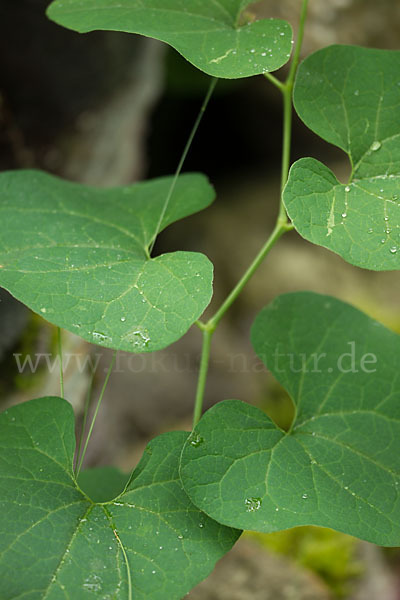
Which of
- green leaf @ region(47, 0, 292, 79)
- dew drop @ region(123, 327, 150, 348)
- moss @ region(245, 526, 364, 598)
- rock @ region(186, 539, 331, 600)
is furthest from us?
moss @ region(245, 526, 364, 598)

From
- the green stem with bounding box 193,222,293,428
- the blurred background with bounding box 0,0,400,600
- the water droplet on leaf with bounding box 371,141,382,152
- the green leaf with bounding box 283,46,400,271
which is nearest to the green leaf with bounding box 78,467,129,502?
the green stem with bounding box 193,222,293,428

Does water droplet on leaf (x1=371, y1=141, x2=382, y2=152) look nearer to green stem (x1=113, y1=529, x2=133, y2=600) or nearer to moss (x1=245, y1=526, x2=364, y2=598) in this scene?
green stem (x1=113, y1=529, x2=133, y2=600)

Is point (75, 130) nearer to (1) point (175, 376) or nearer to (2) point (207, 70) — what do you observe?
(2) point (207, 70)

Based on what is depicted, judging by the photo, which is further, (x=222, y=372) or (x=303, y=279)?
(x=303, y=279)

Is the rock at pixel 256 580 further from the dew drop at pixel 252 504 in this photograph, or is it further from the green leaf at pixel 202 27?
the green leaf at pixel 202 27

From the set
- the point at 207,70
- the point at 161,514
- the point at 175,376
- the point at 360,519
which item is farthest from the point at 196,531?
the point at 175,376

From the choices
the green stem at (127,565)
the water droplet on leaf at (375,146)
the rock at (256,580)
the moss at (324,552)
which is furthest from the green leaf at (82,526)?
the moss at (324,552)

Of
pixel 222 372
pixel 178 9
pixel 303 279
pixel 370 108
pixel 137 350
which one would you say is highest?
pixel 178 9
